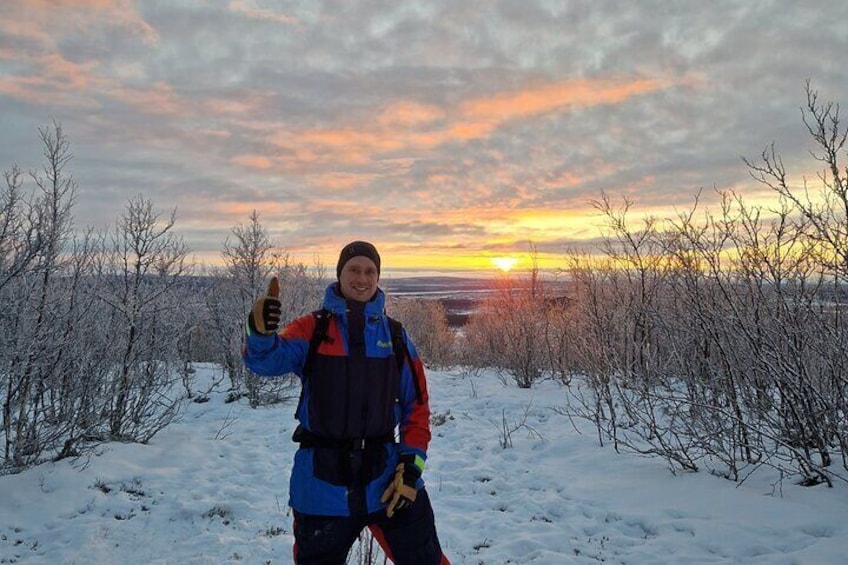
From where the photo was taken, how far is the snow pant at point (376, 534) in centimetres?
237

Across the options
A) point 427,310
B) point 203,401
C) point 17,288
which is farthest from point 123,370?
point 427,310

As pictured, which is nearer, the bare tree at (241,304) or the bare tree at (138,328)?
the bare tree at (138,328)

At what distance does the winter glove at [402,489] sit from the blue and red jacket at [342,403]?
5 centimetres

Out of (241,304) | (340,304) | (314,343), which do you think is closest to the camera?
(314,343)

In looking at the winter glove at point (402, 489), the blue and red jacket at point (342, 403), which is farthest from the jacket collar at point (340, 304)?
the winter glove at point (402, 489)

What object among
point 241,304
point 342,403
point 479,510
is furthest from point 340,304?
point 241,304

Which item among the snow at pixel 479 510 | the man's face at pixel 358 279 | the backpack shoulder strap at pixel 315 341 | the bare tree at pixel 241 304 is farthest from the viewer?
the bare tree at pixel 241 304

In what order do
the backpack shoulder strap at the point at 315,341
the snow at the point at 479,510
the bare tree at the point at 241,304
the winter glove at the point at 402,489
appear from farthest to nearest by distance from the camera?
1. the bare tree at the point at 241,304
2. the snow at the point at 479,510
3. the backpack shoulder strap at the point at 315,341
4. the winter glove at the point at 402,489

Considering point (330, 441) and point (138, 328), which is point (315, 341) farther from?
point (138, 328)

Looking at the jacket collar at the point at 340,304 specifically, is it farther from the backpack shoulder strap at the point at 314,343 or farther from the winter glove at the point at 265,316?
the winter glove at the point at 265,316

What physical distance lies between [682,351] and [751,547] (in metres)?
2.63

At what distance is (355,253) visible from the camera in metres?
2.88

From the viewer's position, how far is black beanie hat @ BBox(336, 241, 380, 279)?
2883 millimetres

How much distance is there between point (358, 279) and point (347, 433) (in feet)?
2.78
